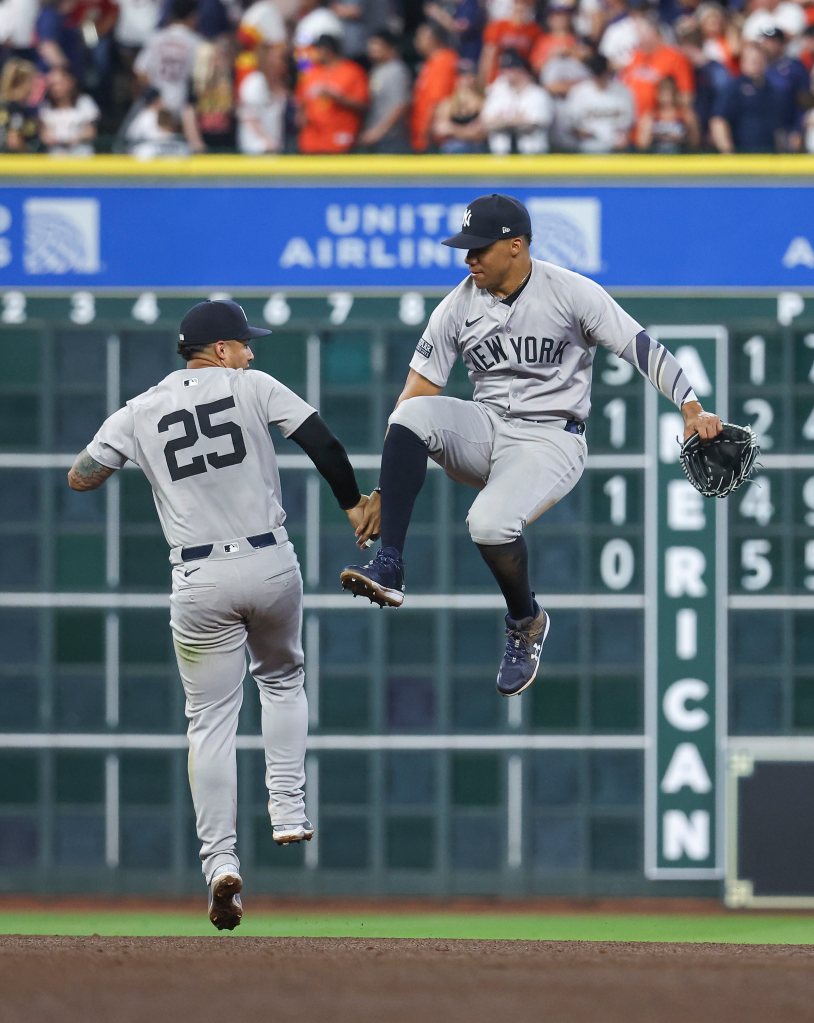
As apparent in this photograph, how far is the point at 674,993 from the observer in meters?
7.41

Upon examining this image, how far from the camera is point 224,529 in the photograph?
321 inches

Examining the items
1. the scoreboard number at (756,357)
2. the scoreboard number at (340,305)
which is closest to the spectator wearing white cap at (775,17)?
the scoreboard number at (756,357)

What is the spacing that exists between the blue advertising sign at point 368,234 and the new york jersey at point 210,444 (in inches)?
181

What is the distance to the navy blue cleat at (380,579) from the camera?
7.64 metres

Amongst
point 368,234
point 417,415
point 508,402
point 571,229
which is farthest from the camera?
point 368,234

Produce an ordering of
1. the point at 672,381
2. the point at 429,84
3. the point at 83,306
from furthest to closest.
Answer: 1. the point at 429,84
2. the point at 83,306
3. the point at 672,381

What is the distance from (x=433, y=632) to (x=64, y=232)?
3.32 meters

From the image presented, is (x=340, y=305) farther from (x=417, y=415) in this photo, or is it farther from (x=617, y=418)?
(x=417, y=415)

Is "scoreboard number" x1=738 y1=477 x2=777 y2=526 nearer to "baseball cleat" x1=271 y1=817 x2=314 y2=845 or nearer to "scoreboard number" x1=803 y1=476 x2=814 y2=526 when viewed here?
"scoreboard number" x1=803 y1=476 x2=814 y2=526

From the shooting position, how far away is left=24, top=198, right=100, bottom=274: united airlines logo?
13.0 m

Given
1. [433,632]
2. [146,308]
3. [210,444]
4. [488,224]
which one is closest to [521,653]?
[210,444]

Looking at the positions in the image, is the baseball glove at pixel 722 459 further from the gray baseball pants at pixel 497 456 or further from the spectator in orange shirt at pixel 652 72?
the spectator in orange shirt at pixel 652 72

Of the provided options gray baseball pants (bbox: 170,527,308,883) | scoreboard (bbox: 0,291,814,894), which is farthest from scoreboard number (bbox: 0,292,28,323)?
gray baseball pants (bbox: 170,527,308,883)

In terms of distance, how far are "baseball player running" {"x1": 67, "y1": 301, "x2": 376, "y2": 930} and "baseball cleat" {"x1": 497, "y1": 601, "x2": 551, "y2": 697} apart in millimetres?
714
